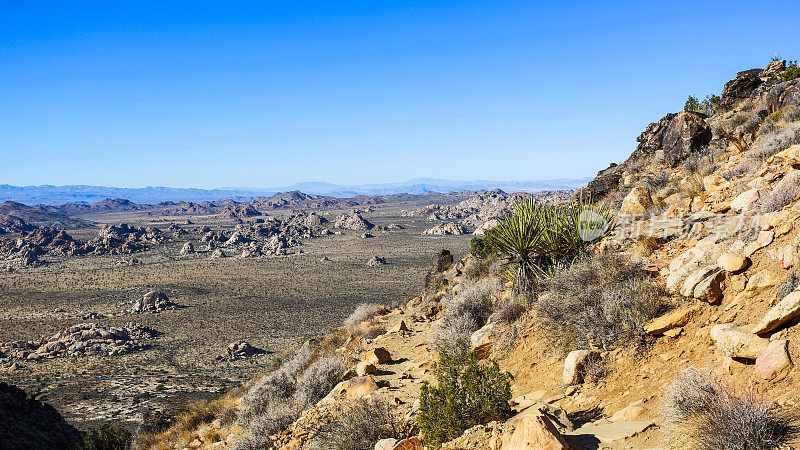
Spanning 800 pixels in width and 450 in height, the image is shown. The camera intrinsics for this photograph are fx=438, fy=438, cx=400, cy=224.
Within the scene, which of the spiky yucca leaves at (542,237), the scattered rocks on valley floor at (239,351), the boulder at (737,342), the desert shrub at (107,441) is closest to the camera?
the boulder at (737,342)

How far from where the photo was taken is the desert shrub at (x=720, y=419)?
10.6 ft

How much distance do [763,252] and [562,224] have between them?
366 centimetres

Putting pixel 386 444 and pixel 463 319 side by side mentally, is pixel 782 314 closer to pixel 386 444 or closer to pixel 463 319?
pixel 386 444

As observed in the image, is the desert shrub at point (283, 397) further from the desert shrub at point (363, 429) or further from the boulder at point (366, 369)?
the desert shrub at point (363, 429)

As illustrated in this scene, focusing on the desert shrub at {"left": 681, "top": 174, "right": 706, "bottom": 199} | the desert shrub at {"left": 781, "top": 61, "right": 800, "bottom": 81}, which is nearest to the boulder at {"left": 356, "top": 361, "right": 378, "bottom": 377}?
the desert shrub at {"left": 681, "top": 174, "right": 706, "bottom": 199}

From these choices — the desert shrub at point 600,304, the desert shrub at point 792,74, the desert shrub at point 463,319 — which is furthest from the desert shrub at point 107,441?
the desert shrub at point 792,74

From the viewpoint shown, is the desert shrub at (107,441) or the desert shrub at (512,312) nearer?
the desert shrub at (512,312)

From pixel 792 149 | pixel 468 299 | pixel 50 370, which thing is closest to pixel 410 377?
pixel 468 299

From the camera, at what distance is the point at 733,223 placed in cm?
714

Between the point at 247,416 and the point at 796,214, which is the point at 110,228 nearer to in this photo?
the point at 247,416

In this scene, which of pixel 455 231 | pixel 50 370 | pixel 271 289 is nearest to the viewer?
pixel 50 370

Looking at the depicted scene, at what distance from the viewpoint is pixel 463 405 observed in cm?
521

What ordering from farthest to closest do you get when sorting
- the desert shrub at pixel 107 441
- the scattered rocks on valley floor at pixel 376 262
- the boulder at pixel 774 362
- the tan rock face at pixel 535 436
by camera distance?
the scattered rocks on valley floor at pixel 376 262
the desert shrub at pixel 107 441
the boulder at pixel 774 362
the tan rock face at pixel 535 436

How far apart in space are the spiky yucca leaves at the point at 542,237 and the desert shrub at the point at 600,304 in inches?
41.0
